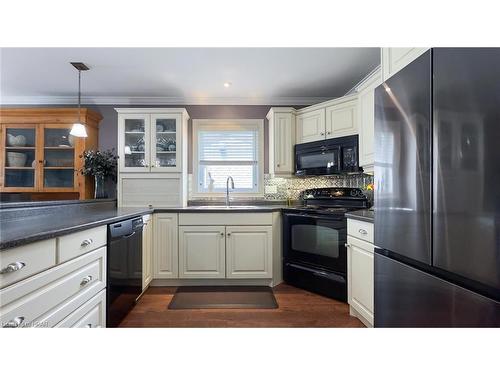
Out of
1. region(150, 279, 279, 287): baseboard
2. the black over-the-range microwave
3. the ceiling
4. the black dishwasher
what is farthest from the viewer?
region(150, 279, 279, 287): baseboard

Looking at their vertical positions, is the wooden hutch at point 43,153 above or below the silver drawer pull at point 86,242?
above

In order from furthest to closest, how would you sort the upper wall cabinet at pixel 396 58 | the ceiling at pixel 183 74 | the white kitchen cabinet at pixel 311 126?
1. the white kitchen cabinet at pixel 311 126
2. the ceiling at pixel 183 74
3. the upper wall cabinet at pixel 396 58

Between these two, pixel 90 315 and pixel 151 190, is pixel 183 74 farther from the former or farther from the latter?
pixel 90 315

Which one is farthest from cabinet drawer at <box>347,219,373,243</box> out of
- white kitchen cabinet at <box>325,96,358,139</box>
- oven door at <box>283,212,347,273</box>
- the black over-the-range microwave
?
white kitchen cabinet at <box>325,96,358,139</box>

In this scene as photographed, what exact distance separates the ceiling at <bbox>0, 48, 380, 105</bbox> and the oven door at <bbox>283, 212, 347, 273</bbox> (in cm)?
160

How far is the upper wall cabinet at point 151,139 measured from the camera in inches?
119

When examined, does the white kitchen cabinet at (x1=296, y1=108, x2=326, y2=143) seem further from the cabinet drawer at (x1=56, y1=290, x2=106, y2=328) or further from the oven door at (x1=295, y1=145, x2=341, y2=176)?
the cabinet drawer at (x1=56, y1=290, x2=106, y2=328)

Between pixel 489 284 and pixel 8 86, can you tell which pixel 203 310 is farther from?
pixel 8 86

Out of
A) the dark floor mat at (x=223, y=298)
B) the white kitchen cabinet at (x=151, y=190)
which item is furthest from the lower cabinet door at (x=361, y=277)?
the white kitchen cabinet at (x=151, y=190)

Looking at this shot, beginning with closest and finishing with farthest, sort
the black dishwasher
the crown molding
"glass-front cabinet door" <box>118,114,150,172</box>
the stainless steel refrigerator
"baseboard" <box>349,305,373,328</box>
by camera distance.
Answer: the stainless steel refrigerator → the black dishwasher → "baseboard" <box>349,305,373,328</box> → "glass-front cabinet door" <box>118,114,150,172</box> → the crown molding

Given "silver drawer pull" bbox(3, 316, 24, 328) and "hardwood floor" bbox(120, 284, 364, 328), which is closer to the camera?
"silver drawer pull" bbox(3, 316, 24, 328)

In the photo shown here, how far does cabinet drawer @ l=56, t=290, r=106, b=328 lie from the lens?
1.20m

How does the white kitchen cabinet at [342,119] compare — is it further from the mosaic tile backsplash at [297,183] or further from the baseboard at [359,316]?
the baseboard at [359,316]

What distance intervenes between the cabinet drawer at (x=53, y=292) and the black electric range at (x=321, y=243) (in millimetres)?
1804
